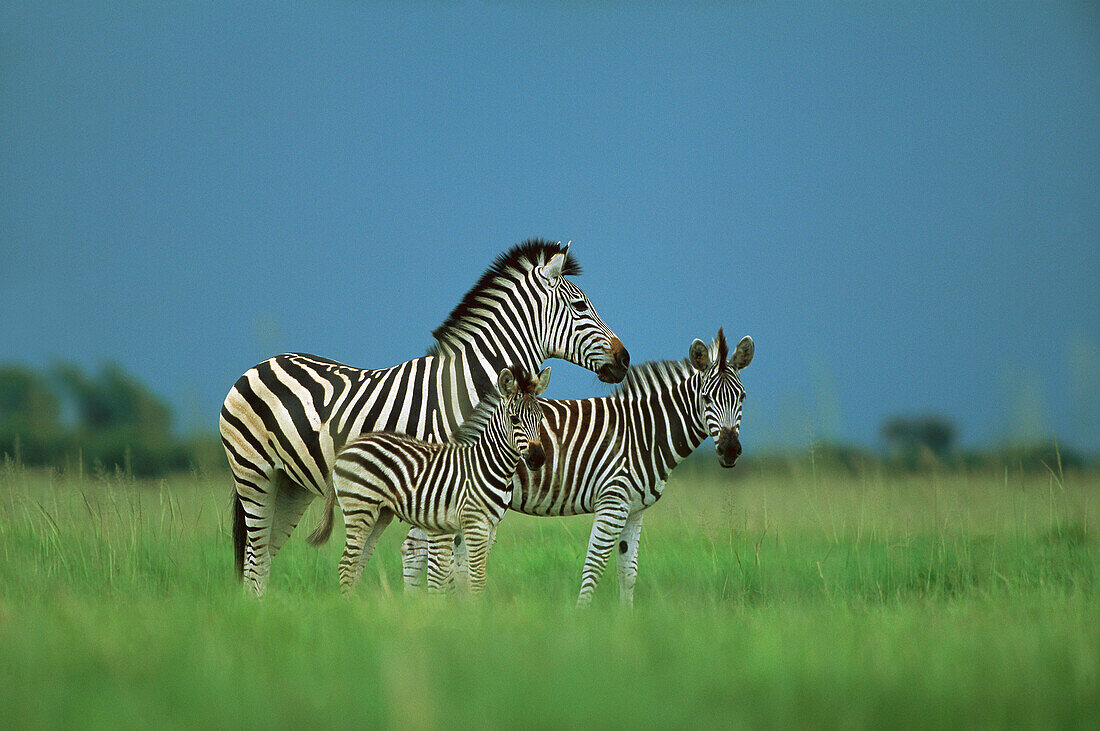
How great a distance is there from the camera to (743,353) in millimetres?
8461

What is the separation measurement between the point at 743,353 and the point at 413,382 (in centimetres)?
304

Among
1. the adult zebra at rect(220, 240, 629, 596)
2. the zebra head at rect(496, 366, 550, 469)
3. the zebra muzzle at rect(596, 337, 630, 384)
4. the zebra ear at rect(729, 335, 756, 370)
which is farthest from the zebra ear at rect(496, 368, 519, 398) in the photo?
the zebra ear at rect(729, 335, 756, 370)

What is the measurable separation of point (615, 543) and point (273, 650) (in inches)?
147

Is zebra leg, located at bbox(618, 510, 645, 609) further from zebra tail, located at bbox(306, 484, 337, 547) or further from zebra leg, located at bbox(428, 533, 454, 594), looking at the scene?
zebra tail, located at bbox(306, 484, 337, 547)

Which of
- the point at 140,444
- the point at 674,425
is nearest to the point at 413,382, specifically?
the point at 674,425

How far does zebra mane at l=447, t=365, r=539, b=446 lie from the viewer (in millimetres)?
7608

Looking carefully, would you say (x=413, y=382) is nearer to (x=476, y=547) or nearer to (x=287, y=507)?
(x=476, y=547)

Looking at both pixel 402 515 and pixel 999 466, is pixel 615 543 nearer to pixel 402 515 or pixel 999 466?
pixel 402 515

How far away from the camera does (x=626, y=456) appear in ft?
27.7

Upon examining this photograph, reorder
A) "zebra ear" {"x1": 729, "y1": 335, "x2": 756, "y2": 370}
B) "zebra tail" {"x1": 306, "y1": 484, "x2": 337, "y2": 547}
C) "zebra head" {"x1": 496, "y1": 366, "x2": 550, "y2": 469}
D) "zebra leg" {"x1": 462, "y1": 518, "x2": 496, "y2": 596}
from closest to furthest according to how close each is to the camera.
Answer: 1. "zebra leg" {"x1": 462, "y1": 518, "x2": 496, "y2": 596}
2. "zebra head" {"x1": 496, "y1": 366, "x2": 550, "y2": 469}
3. "zebra tail" {"x1": 306, "y1": 484, "x2": 337, "y2": 547}
4. "zebra ear" {"x1": 729, "y1": 335, "x2": 756, "y2": 370}

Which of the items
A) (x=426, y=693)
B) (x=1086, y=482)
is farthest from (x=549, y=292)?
(x=1086, y=482)

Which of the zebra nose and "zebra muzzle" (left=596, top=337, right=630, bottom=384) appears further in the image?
"zebra muzzle" (left=596, top=337, right=630, bottom=384)

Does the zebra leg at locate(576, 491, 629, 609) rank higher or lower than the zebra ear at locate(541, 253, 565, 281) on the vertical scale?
lower

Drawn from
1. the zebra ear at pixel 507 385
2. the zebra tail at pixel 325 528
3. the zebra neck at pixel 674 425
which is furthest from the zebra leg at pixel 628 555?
the zebra tail at pixel 325 528
